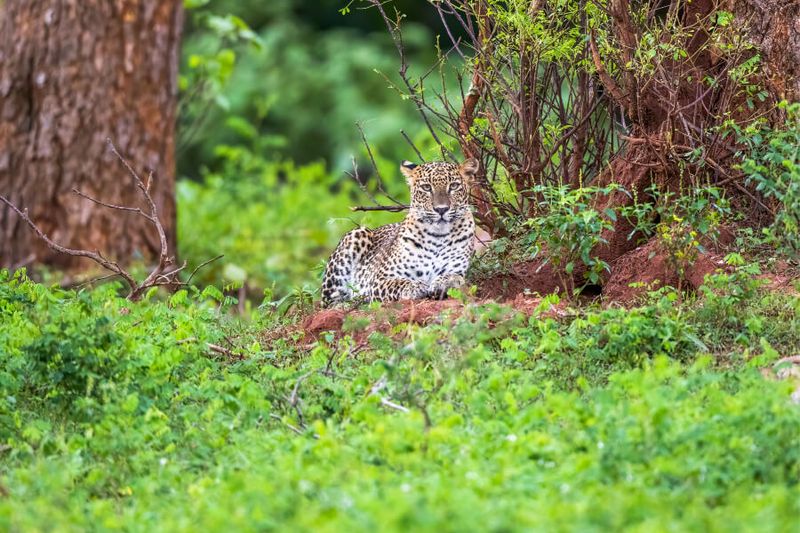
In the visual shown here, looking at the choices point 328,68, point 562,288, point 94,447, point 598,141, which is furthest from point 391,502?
point 328,68

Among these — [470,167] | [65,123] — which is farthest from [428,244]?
[65,123]

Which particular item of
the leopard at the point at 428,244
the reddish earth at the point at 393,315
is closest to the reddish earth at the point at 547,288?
the reddish earth at the point at 393,315

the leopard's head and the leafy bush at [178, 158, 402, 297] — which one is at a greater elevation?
the leopard's head

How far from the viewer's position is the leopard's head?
9242mm

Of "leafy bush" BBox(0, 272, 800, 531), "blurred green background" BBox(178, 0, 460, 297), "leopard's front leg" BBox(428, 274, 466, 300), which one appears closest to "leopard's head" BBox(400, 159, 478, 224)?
"leopard's front leg" BBox(428, 274, 466, 300)

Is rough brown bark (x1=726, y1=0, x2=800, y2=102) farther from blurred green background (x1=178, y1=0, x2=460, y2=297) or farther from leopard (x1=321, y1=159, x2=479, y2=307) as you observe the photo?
blurred green background (x1=178, y1=0, x2=460, y2=297)

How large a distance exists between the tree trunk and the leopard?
8.57 ft

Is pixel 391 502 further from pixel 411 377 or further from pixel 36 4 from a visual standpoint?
pixel 36 4

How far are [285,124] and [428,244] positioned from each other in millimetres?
13037

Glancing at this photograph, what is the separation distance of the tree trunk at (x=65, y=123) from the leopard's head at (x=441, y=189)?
10.6ft

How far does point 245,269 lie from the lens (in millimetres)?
13766

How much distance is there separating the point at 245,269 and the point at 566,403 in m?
8.36

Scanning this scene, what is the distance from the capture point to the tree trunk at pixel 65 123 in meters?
11.7

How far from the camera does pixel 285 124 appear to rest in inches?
880
